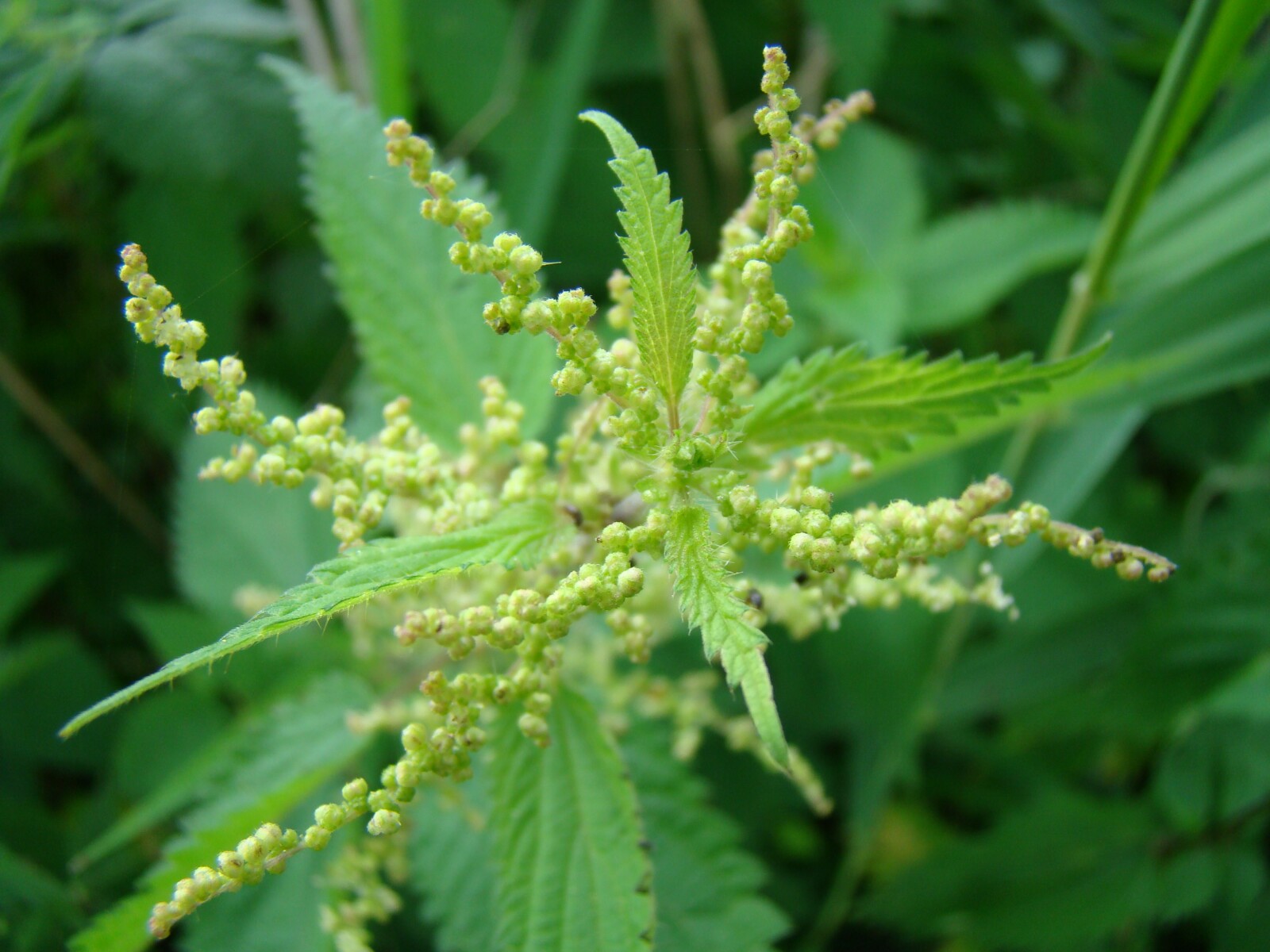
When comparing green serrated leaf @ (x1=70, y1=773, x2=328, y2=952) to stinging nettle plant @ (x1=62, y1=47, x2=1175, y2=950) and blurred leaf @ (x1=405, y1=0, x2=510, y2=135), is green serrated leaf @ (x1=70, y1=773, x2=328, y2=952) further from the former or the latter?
blurred leaf @ (x1=405, y1=0, x2=510, y2=135)

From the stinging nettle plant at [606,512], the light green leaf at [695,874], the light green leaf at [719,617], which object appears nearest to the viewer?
the light green leaf at [719,617]

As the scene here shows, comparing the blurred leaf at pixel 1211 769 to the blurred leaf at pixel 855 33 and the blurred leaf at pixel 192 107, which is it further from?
the blurred leaf at pixel 192 107

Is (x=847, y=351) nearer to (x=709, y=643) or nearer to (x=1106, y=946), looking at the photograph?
(x=709, y=643)

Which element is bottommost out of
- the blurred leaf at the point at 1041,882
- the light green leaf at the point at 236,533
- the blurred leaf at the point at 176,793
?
the blurred leaf at the point at 1041,882

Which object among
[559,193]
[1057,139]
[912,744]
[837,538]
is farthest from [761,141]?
[837,538]

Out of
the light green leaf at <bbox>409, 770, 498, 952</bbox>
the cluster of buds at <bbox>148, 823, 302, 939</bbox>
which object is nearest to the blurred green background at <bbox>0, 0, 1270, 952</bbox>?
the light green leaf at <bbox>409, 770, 498, 952</bbox>

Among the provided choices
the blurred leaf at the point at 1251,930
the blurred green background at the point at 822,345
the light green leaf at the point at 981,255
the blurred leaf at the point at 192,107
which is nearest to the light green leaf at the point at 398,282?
the blurred green background at the point at 822,345

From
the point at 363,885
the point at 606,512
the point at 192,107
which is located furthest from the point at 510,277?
the point at 192,107
